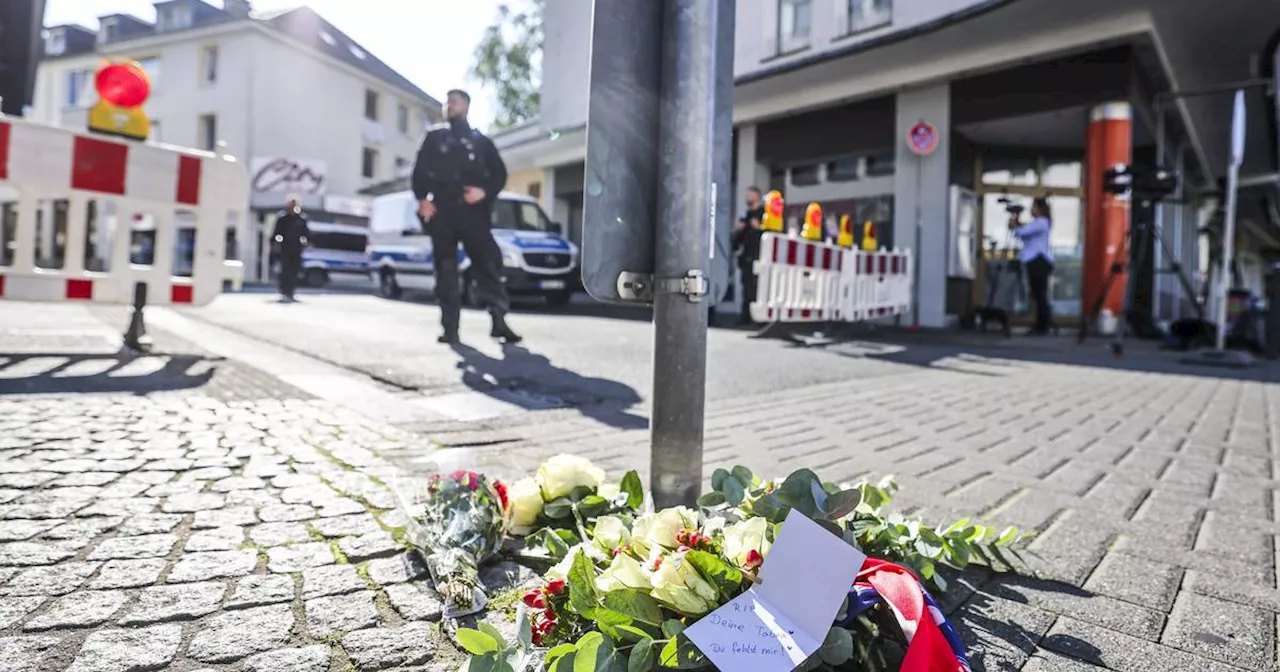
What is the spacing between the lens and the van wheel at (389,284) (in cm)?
1622

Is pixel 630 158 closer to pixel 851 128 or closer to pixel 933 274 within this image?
pixel 933 274

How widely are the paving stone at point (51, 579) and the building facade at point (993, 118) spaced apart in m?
7.71

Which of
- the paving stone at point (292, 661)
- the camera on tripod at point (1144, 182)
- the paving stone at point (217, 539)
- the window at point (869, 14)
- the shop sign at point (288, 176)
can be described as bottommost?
the paving stone at point (292, 661)

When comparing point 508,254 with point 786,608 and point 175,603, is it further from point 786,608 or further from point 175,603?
point 786,608

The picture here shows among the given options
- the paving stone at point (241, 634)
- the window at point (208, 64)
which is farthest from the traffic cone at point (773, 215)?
the window at point (208, 64)

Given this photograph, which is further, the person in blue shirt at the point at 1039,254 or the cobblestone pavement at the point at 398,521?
the person in blue shirt at the point at 1039,254

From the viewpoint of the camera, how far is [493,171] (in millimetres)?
6609

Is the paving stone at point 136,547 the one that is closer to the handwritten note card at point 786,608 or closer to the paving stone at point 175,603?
the paving stone at point 175,603

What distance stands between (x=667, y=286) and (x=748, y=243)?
8756 mm

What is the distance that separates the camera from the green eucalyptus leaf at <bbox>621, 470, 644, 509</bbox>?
5.80ft

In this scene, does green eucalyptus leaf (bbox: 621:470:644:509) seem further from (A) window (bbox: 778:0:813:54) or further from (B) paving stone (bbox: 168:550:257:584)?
(A) window (bbox: 778:0:813:54)

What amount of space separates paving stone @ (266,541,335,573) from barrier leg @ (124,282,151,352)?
423cm

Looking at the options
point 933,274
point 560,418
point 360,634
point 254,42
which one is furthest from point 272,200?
point 360,634

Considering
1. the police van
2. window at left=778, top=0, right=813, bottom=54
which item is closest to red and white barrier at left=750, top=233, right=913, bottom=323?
window at left=778, top=0, right=813, bottom=54
